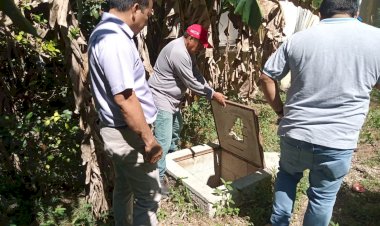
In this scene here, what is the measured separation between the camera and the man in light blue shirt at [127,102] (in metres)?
2.09

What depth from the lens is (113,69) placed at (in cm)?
207

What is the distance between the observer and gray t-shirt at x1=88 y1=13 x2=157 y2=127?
6.81 ft

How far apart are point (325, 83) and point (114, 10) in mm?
1424

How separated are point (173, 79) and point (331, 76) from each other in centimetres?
165

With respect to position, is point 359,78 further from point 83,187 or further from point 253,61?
point 253,61

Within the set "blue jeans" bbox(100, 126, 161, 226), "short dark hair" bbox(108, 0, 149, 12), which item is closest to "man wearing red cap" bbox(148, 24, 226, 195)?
"blue jeans" bbox(100, 126, 161, 226)

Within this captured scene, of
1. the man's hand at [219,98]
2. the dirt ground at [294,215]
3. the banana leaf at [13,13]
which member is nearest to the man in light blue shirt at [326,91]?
the dirt ground at [294,215]

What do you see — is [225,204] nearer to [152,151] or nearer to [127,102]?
[152,151]

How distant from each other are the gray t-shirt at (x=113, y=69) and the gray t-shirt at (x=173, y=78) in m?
1.02

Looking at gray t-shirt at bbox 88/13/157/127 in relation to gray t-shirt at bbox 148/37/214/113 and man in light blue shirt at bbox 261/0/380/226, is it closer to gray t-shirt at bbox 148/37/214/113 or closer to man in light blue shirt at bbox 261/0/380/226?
man in light blue shirt at bbox 261/0/380/226

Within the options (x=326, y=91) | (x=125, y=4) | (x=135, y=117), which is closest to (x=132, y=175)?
(x=135, y=117)

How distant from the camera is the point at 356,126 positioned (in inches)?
93.0

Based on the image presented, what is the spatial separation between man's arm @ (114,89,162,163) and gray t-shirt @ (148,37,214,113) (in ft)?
4.19

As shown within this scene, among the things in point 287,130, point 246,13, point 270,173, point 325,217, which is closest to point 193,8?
point 246,13
